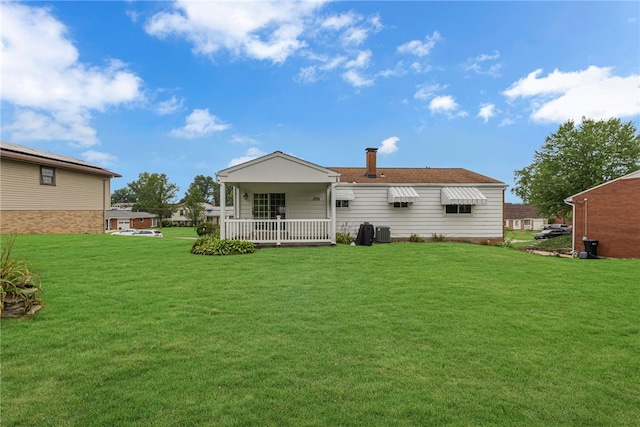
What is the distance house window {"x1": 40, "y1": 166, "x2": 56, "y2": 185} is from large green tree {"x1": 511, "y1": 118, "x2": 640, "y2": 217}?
4459 centimetres

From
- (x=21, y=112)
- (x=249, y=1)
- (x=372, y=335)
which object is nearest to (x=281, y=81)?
(x=249, y=1)

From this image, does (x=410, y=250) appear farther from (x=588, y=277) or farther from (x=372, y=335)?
(x=372, y=335)

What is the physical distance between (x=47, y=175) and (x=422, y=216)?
22.2 metres

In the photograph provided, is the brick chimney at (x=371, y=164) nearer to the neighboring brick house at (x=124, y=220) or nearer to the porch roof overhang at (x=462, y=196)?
the porch roof overhang at (x=462, y=196)

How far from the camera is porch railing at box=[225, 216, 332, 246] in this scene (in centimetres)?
1323

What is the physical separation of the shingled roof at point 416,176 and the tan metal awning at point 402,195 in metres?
0.61

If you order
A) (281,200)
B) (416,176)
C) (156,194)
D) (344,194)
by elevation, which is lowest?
(281,200)

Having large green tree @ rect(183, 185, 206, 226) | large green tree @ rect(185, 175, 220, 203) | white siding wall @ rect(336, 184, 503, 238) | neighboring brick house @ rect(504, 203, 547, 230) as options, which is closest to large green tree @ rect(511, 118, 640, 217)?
white siding wall @ rect(336, 184, 503, 238)

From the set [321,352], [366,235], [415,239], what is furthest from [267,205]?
[321,352]

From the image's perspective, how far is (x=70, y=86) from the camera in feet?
41.9

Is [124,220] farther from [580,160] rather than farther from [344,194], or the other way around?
[580,160]

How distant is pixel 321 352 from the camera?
3.91m

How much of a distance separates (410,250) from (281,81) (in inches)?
486

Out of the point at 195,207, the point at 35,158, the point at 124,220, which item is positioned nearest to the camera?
the point at 35,158
